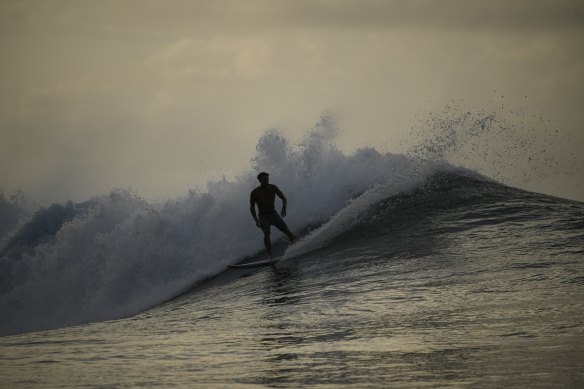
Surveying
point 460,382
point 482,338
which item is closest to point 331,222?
point 482,338

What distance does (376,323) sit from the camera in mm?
8297

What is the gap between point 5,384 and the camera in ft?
21.6

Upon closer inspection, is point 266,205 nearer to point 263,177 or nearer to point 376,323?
point 263,177

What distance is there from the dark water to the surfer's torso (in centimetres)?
121

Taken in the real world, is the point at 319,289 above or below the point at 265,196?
below

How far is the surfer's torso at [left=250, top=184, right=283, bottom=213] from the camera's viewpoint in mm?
15672

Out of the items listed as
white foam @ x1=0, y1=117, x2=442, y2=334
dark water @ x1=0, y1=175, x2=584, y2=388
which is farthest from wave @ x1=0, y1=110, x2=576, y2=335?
dark water @ x1=0, y1=175, x2=584, y2=388

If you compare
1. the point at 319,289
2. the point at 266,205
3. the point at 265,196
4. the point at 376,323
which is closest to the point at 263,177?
the point at 265,196

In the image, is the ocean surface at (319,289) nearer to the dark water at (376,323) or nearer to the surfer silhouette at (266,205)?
the dark water at (376,323)

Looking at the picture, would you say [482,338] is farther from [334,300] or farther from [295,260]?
[295,260]

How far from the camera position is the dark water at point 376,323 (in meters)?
6.13

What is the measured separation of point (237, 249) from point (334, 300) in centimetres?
795

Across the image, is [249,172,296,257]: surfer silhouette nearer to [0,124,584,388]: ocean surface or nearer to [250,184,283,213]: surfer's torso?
[250,184,283,213]: surfer's torso

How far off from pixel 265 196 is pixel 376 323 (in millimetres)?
7621
